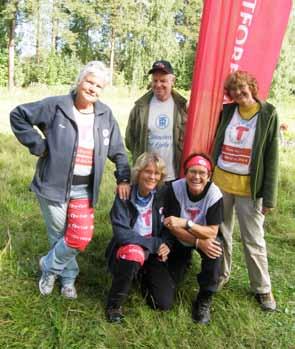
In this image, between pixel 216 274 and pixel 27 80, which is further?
pixel 27 80

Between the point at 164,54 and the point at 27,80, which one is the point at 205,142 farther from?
the point at 27,80

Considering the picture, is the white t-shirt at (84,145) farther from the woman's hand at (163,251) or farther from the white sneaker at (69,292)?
the white sneaker at (69,292)

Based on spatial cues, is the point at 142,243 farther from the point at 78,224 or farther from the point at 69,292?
the point at 69,292

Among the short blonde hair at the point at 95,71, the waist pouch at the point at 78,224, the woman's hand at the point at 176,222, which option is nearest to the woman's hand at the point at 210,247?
the woman's hand at the point at 176,222

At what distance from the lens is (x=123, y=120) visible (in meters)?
12.7

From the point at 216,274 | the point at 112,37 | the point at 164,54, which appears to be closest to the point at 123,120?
the point at 216,274

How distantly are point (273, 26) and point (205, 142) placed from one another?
1115 millimetres

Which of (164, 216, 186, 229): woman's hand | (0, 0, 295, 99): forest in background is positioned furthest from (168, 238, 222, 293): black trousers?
(0, 0, 295, 99): forest in background

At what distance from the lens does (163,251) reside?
10.4ft

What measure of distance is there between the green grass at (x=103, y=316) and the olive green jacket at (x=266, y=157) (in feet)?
2.89

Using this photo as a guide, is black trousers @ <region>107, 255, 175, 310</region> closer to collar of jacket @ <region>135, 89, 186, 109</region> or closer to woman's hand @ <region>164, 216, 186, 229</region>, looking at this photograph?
woman's hand @ <region>164, 216, 186, 229</region>

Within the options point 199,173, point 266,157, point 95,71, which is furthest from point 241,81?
point 95,71

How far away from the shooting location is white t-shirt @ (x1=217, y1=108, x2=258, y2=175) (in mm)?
3090

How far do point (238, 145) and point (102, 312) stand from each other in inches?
62.5
